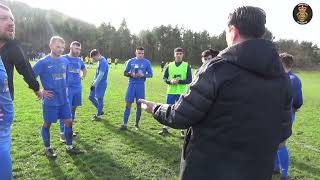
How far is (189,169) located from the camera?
3000 millimetres

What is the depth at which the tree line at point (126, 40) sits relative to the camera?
286 feet

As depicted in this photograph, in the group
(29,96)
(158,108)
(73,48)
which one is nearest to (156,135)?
(73,48)

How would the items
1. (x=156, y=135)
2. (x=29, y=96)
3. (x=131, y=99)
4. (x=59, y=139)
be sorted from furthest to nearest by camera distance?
1. (x=29, y=96)
2. (x=131, y=99)
3. (x=156, y=135)
4. (x=59, y=139)

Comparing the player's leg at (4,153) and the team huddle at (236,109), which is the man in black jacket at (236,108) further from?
the player's leg at (4,153)

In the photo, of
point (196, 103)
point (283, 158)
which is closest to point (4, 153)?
point (196, 103)

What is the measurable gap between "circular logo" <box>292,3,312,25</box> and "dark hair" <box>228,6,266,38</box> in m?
19.5

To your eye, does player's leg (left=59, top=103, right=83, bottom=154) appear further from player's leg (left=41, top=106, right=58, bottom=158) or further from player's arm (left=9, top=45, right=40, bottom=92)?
player's arm (left=9, top=45, right=40, bottom=92)

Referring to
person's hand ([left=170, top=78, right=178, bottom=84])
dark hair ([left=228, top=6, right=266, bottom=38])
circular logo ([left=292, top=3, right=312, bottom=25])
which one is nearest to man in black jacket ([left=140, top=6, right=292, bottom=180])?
dark hair ([left=228, top=6, right=266, bottom=38])

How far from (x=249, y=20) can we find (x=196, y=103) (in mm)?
687

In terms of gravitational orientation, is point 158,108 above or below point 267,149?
above

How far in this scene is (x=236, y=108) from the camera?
2834mm

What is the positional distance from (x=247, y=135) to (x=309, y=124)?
11.8 metres

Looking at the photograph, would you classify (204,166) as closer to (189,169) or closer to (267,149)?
(189,169)

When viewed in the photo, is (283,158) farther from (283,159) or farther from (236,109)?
(236,109)
